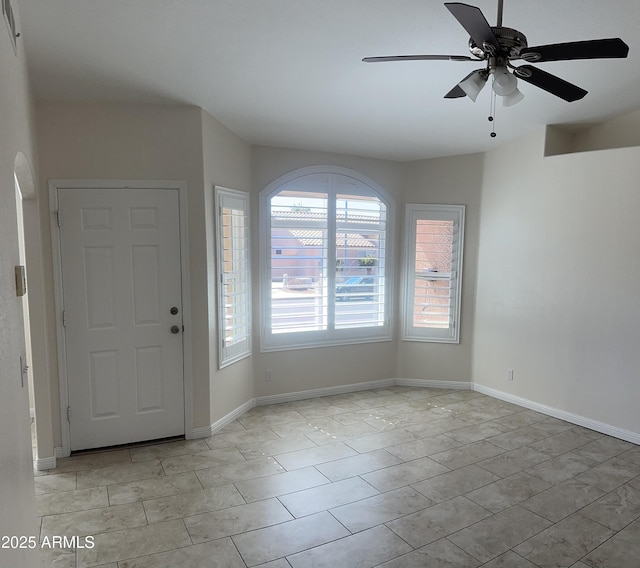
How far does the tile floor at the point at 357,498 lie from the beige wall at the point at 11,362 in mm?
703

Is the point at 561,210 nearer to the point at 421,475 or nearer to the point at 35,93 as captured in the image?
the point at 421,475

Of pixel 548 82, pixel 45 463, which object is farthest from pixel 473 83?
pixel 45 463

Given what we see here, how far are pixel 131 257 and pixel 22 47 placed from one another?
1526mm

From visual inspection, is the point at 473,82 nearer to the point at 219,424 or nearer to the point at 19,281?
the point at 19,281

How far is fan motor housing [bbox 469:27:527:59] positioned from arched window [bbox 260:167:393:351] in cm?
279

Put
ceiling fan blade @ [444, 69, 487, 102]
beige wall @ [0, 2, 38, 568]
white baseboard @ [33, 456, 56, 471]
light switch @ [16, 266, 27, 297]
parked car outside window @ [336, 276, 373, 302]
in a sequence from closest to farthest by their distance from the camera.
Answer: beige wall @ [0, 2, 38, 568], light switch @ [16, 266, 27, 297], ceiling fan blade @ [444, 69, 487, 102], white baseboard @ [33, 456, 56, 471], parked car outside window @ [336, 276, 373, 302]

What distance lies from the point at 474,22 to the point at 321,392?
3.94m

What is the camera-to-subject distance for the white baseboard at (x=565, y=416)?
3822 millimetres

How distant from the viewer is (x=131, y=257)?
3.47m

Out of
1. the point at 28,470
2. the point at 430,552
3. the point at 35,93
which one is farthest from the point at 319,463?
the point at 35,93

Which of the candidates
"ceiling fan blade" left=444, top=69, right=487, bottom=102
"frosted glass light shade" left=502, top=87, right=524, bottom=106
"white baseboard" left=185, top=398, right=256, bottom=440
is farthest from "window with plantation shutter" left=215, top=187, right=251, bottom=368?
"frosted glass light shade" left=502, top=87, right=524, bottom=106

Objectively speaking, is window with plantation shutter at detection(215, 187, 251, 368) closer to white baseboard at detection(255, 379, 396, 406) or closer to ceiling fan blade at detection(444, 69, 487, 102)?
white baseboard at detection(255, 379, 396, 406)

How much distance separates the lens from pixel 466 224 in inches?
197

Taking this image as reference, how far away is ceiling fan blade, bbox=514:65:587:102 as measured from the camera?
205cm
